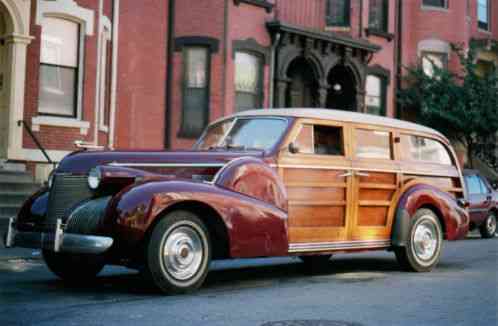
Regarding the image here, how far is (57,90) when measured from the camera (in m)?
16.8

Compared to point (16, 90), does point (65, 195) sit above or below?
below

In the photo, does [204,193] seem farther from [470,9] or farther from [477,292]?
[470,9]

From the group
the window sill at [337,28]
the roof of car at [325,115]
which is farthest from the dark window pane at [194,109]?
the roof of car at [325,115]

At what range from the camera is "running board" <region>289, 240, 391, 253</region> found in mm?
Answer: 8844

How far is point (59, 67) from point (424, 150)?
348 inches

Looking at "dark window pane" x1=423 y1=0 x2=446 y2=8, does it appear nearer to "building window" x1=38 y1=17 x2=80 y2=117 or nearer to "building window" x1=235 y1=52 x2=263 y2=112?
"building window" x1=235 y1=52 x2=263 y2=112

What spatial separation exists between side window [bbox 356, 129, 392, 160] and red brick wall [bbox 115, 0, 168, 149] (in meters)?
10.3

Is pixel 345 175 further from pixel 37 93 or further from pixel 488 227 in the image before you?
pixel 488 227

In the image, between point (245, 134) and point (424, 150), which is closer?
point (245, 134)

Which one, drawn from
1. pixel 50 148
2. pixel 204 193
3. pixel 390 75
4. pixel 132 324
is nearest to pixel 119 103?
pixel 50 148

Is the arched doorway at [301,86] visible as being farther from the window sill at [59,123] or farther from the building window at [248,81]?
the window sill at [59,123]

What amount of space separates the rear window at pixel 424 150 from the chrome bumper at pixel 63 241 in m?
4.68

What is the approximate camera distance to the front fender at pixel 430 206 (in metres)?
10.0

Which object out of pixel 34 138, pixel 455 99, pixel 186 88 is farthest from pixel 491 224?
pixel 34 138
